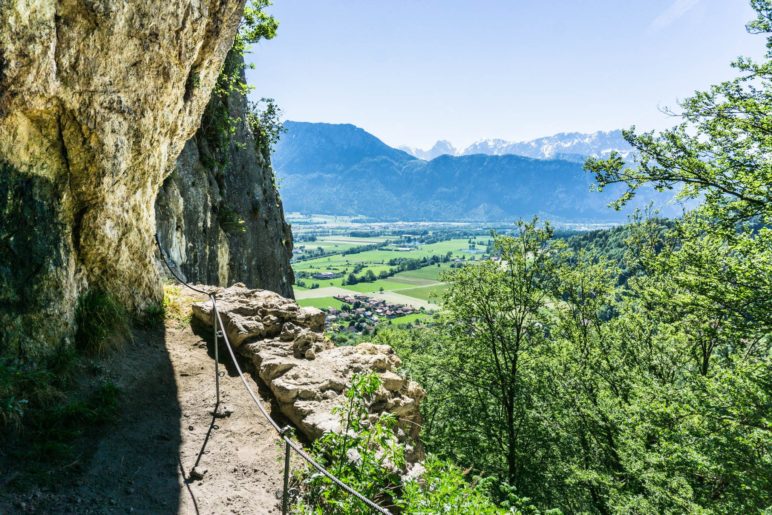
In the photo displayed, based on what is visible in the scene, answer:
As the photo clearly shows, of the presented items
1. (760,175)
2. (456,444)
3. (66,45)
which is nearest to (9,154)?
(66,45)

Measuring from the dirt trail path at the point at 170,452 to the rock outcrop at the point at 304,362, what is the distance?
74 centimetres

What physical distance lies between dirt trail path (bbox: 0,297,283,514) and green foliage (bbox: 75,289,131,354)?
356 millimetres

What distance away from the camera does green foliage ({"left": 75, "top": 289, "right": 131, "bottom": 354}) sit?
27.7 ft

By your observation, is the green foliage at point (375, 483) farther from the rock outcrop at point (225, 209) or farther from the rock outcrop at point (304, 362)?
the rock outcrop at point (225, 209)

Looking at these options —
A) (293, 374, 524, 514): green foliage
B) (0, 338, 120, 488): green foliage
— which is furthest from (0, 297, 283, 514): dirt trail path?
(293, 374, 524, 514): green foliage

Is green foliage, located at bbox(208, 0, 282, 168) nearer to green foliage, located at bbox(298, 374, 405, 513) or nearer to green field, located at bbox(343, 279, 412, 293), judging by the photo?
green foliage, located at bbox(298, 374, 405, 513)

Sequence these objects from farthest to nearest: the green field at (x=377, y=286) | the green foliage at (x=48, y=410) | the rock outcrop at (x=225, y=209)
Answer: the green field at (x=377, y=286), the rock outcrop at (x=225, y=209), the green foliage at (x=48, y=410)

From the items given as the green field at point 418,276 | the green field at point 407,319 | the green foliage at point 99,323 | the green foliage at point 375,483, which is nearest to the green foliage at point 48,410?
the green foliage at point 99,323

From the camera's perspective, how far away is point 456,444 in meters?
21.1

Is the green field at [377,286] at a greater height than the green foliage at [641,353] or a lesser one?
lesser

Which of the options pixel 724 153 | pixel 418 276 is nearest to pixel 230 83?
pixel 724 153

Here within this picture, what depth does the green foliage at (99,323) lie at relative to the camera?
27.7 ft

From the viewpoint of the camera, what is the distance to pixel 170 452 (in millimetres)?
6969

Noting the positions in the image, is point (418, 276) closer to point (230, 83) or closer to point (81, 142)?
point (230, 83)
